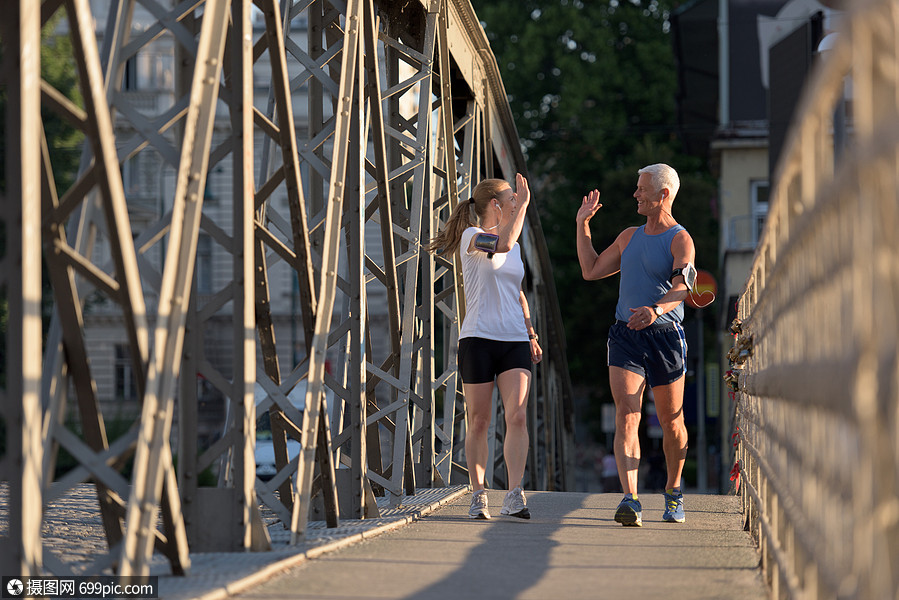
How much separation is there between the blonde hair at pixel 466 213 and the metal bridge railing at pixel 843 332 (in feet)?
9.33

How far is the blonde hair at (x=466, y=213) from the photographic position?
254 inches

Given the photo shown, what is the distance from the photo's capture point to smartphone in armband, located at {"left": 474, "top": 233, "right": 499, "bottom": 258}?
246 inches

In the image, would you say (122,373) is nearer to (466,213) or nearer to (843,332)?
(466,213)

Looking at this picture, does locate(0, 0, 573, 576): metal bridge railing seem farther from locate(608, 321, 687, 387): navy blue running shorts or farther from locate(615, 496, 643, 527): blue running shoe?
locate(608, 321, 687, 387): navy blue running shorts

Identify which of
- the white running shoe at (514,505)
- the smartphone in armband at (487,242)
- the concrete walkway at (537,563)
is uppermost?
the smartphone in armband at (487,242)

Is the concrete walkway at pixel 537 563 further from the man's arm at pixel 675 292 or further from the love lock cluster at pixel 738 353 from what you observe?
the man's arm at pixel 675 292

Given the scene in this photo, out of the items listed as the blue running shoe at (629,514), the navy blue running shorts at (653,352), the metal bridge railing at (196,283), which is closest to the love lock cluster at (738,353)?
the navy blue running shorts at (653,352)

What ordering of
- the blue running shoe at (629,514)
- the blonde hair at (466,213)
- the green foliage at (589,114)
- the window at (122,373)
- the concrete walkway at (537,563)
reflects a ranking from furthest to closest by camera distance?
the window at (122,373) → the green foliage at (589,114) → the blonde hair at (466,213) → the blue running shoe at (629,514) → the concrete walkway at (537,563)

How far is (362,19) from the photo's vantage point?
6180 millimetres

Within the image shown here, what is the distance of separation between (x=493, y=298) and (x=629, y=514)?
4.14 feet

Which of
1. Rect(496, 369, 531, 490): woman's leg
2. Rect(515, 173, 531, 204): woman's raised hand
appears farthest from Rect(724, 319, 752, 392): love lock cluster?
Rect(515, 173, 531, 204): woman's raised hand

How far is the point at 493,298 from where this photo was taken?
6297 mm

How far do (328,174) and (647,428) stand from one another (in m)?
31.8

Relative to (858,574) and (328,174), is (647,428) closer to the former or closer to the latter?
(328,174)
